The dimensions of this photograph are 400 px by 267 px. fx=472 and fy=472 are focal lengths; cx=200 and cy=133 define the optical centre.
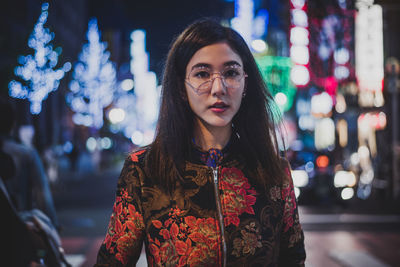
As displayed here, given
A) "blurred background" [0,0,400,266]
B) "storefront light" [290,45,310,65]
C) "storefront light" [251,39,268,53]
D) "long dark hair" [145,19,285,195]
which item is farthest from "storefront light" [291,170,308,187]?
"storefront light" [251,39,268,53]

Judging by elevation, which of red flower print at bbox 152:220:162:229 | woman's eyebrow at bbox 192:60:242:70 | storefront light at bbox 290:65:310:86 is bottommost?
red flower print at bbox 152:220:162:229

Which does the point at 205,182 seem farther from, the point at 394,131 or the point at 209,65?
the point at 394,131

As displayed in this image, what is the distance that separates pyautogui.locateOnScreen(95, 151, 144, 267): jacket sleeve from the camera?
6.40ft

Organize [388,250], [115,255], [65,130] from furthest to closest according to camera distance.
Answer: [65,130], [388,250], [115,255]

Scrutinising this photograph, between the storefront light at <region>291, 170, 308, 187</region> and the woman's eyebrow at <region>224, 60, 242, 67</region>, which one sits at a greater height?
the woman's eyebrow at <region>224, 60, 242, 67</region>

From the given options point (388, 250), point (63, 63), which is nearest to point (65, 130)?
point (63, 63)

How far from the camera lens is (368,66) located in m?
19.7

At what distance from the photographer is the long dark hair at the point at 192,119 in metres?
2.08

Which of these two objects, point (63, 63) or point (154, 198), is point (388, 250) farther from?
point (63, 63)

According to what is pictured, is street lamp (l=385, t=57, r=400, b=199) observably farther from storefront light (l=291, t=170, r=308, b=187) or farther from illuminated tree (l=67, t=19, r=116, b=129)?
illuminated tree (l=67, t=19, r=116, b=129)

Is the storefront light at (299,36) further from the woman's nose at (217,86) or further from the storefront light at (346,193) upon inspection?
the woman's nose at (217,86)

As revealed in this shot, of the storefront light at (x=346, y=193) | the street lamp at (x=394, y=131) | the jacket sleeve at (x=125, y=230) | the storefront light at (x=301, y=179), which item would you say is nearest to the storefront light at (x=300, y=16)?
the street lamp at (x=394, y=131)

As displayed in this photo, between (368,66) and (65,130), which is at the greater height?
(368,66)

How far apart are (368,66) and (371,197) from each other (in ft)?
19.3
